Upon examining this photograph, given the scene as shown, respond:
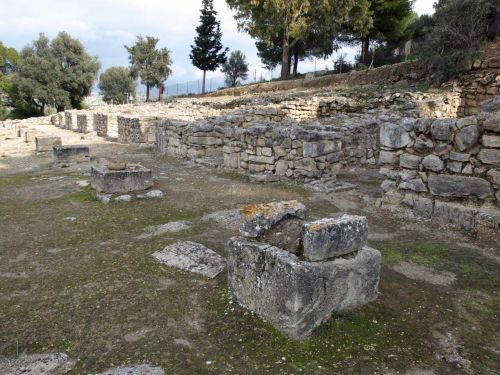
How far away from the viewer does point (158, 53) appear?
48062 mm

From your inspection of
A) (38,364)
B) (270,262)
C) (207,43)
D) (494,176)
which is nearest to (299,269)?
(270,262)

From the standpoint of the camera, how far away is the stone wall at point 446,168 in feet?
19.6

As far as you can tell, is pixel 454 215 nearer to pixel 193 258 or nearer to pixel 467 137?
pixel 467 137

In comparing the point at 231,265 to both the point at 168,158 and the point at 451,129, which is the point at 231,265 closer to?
the point at 451,129

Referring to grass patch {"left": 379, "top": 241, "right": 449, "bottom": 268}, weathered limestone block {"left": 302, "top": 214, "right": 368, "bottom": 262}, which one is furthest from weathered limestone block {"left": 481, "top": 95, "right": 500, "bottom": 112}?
weathered limestone block {"left": 302, "top": 214, "right": 368, "bottom": 262}

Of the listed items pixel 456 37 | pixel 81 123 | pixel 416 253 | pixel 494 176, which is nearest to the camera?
pixel 416 253

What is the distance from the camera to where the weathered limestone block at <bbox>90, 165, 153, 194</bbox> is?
27.4 ft

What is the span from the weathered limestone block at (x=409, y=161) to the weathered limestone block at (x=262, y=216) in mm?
3452

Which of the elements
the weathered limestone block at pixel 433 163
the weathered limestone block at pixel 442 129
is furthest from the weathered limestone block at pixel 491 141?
the weathered limestone block at pixel 433 163

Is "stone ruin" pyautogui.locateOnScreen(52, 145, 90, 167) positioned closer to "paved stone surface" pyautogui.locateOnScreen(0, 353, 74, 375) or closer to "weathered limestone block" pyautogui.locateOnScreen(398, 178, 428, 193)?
"weathered limestone block" pyautogui.locateOnScreen(398, 178, 428, 193)

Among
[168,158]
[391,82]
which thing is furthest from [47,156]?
[391,82]

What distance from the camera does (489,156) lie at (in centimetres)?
598

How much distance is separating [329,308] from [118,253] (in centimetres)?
307

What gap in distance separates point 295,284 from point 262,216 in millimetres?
879
